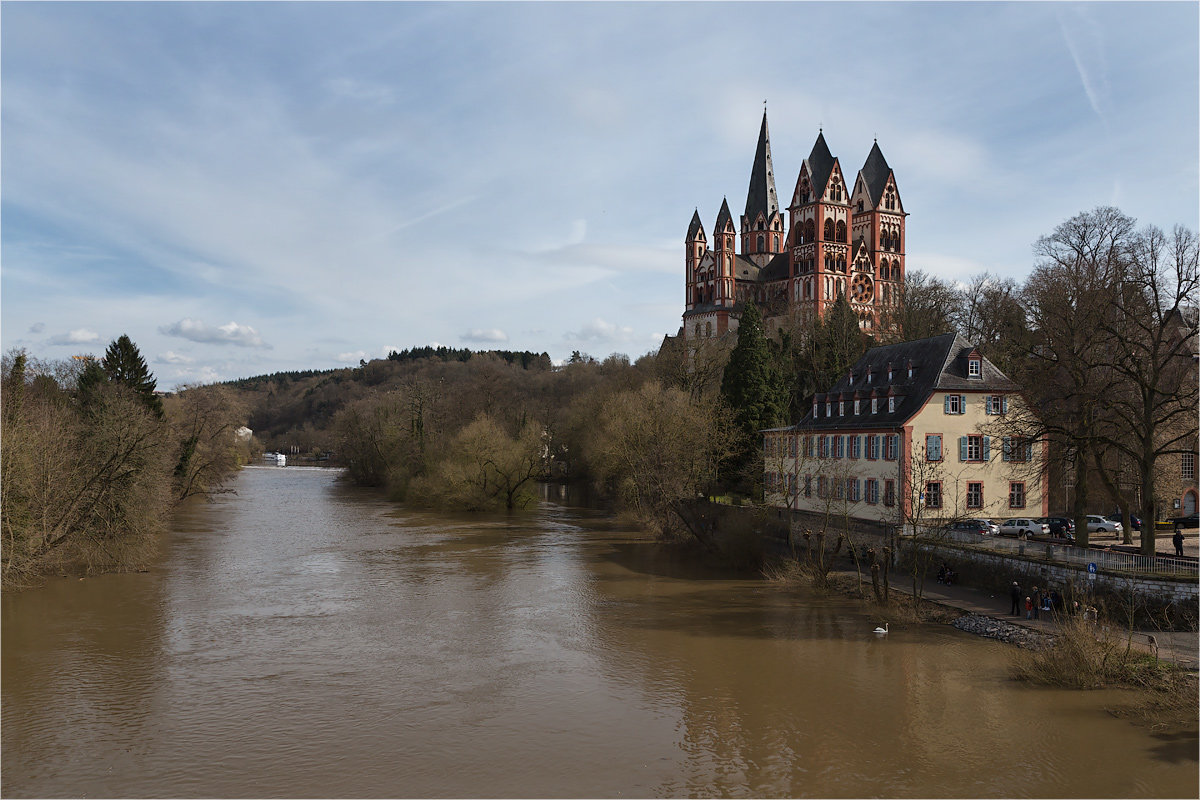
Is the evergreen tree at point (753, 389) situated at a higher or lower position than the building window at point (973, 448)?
higher

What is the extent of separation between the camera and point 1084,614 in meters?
18.0

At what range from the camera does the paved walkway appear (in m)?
18.3

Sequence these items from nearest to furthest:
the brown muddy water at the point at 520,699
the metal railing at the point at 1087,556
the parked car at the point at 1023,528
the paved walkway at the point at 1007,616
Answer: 1. the brown muddy water at the point at 520,699
2. the paved walkway at the point at 1007,616
3. the metal railing at the point at 1087,556
4. the parked car at the point at 1023,528

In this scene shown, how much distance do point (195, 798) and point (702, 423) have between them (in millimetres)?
28168

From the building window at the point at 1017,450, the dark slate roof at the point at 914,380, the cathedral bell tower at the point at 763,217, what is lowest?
the building window at the point at 1017,450

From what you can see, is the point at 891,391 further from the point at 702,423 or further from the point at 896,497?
the point at 702,423

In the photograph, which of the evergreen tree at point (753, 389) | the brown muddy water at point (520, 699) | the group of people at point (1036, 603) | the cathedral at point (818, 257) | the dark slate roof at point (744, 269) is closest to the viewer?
the brown muddy water at point (520, 699)

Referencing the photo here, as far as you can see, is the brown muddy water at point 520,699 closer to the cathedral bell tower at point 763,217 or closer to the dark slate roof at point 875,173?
the dark slate roof at point 875,173

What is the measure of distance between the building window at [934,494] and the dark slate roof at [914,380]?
2.50m

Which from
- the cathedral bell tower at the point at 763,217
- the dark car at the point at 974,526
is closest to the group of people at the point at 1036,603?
the dark car at the point at 974,526

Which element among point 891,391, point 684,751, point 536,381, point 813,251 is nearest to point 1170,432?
point 891,391

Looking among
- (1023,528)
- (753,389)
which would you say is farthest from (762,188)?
(1023,528)

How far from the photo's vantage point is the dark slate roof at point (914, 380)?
32312 mm

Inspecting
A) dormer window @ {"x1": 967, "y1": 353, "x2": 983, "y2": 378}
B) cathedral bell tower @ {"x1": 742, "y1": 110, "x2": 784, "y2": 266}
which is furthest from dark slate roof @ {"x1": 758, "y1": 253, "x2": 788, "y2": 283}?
dormer window @ {"x1": 967, "y1": 353, "x2": 983, "y2": 378}
